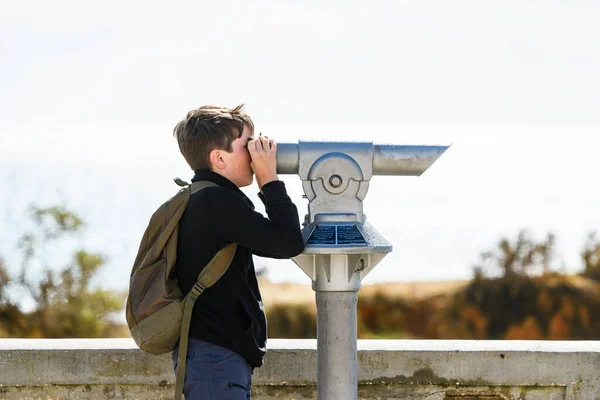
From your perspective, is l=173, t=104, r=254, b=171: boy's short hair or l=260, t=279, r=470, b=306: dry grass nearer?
l=173, t=104, r=254, b=171: boy's short hair

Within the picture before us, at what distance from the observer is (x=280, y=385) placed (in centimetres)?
324

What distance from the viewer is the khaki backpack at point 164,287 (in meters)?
2.46

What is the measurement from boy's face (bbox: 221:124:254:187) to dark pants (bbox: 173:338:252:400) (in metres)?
0.46

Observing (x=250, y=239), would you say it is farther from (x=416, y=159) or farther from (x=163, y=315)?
(x=416, y=159)

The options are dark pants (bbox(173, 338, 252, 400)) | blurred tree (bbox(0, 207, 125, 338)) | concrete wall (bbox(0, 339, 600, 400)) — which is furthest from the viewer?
blurred tree (bbox(0, 207, 125, 338))

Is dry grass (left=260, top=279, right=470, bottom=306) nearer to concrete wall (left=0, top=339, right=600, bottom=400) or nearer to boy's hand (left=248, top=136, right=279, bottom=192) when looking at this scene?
concrete wall (left=0, top=339, right=600, bottom=400)

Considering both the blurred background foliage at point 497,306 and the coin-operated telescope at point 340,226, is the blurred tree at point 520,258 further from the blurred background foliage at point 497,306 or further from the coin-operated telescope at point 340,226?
the coin-operated telescope at point 340,226

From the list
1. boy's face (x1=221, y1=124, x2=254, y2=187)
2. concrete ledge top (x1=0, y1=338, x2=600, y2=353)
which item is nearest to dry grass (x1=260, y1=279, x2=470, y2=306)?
concrete ledge top (x1=0, y1=338, x2=600, y2=353)

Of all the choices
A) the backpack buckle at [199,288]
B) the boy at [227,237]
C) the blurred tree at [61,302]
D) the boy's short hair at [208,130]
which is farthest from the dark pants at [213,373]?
the blurred tree at [61,302]

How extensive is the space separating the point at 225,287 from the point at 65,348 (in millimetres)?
991

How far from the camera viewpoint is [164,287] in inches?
96.7

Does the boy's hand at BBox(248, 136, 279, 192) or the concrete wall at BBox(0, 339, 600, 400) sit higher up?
the boy's hand at BBox(248, 136, 279, 192)

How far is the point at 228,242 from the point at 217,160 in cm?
23

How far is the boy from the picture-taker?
246cm
